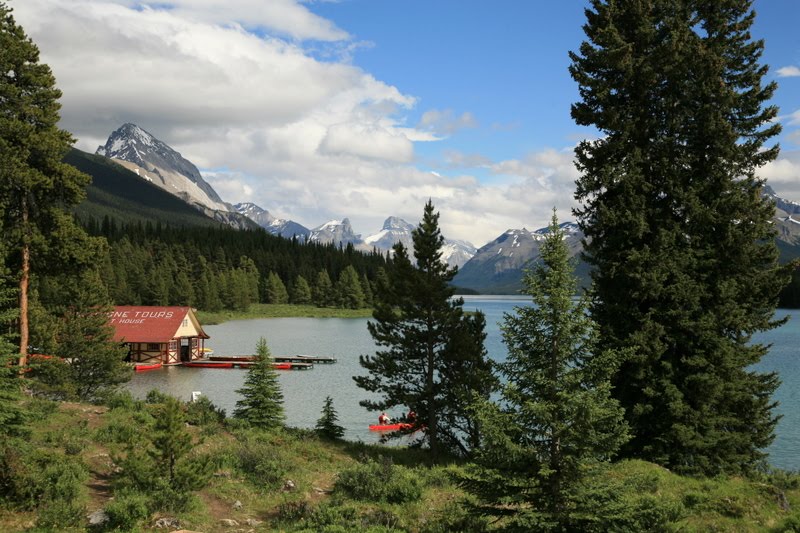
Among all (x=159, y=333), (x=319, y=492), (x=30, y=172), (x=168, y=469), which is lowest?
(x=319, y=492)

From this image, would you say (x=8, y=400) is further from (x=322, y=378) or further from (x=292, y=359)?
(x=292, y=359)

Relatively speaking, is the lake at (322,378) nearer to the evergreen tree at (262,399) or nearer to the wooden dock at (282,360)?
the wooden dock at (282,360)

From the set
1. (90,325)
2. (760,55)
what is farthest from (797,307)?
(90,325)

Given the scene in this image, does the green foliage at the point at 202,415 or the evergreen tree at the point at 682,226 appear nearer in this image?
the evergreen tree at the point at 682,226

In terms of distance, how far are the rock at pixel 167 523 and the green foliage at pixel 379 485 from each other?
5.29 metres

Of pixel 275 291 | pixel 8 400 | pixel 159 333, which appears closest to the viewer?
pixel 8 400

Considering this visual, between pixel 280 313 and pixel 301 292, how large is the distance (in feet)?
74.1

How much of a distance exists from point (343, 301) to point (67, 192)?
444 feet

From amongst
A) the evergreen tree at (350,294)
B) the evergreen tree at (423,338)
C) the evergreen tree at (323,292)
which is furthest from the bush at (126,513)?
the evergreen tree at (323,292)

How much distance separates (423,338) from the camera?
83.8ft

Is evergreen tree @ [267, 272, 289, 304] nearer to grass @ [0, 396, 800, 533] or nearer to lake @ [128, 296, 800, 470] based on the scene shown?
lake @ [128, 296, 800, 470]

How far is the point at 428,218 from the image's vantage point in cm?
2581

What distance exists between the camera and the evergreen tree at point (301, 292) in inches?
6580

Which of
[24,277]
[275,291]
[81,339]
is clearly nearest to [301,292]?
[275,291]
